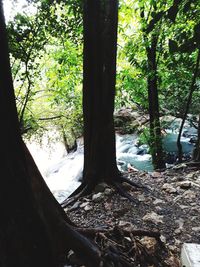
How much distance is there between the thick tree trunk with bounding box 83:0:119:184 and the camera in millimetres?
3654

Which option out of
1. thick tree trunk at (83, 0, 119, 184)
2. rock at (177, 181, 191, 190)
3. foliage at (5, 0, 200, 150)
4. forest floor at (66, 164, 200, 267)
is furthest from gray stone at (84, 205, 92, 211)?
foliage at (5, 0, 200, 150)

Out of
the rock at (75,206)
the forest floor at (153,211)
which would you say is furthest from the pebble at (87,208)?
the rock at (75,206)

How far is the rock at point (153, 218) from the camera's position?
3.20m

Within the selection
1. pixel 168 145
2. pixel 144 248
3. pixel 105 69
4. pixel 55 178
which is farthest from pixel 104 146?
pixel 168 145

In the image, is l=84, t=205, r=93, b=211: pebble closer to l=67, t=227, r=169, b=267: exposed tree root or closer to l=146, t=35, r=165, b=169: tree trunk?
l=67, t=227, r=169, b=267: exposed tree root

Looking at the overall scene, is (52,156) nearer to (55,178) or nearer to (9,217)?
(55,178)

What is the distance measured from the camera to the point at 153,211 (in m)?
3.47

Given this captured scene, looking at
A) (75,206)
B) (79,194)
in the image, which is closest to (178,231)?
(75,206)

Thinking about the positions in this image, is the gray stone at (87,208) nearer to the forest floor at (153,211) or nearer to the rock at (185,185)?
the forest floor at (153,211)

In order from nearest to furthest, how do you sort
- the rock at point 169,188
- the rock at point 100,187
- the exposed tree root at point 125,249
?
the exposed tree root at point 125,249 < the rock at point 100,187 < the rock at point 169,188

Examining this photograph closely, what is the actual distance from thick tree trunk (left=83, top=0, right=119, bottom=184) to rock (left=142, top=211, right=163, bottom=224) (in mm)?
973

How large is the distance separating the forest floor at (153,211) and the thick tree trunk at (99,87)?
361 mm

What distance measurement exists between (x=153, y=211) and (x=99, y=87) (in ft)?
6.26

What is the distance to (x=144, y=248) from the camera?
2258mm
